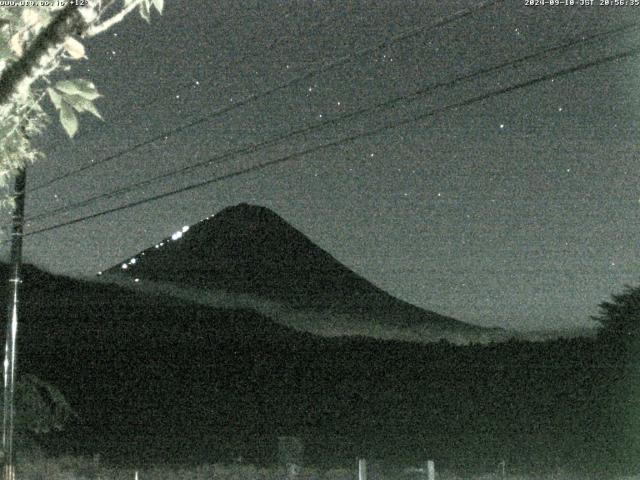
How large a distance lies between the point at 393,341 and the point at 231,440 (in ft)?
71.4

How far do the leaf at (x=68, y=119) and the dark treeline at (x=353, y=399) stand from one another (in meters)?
22.5

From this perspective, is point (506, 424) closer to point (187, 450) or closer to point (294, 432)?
point (294, 432)

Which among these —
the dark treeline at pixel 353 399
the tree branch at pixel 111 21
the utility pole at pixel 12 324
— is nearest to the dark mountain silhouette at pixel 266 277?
the dark treeline at pixel 353 399

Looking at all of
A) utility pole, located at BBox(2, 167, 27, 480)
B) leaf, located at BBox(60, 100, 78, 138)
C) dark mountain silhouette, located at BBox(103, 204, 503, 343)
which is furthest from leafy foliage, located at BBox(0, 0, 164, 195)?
dark mountain silhouette, located at BBox(103, 204, 503, 343)

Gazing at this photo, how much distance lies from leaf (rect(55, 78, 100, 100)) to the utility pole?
518 inches

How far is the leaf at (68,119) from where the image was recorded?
11.2ft

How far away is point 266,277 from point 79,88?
142 metres

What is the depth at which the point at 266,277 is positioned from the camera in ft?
478

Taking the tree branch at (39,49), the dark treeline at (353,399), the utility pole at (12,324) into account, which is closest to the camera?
the tree branch at (39,49)

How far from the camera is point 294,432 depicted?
3412 centimetres

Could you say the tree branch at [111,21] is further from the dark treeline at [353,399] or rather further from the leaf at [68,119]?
the dark treeline at [353,399]

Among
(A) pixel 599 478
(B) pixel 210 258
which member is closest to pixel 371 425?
(A) pixel 599 478

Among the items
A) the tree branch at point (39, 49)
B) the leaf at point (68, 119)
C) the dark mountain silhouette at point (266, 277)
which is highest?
the dark mountain silhouette at point (266, 277)

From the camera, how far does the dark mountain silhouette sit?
349 feet
